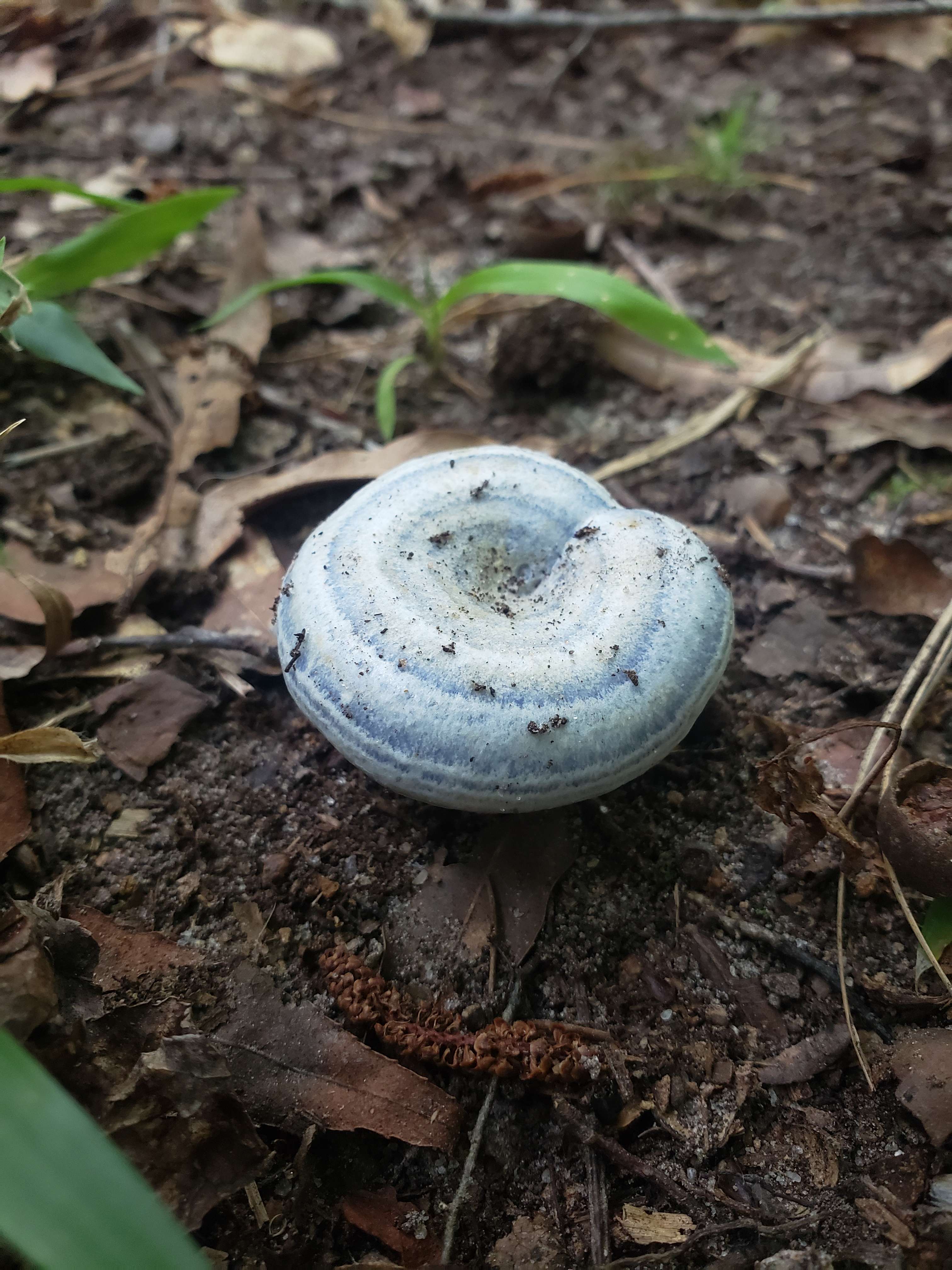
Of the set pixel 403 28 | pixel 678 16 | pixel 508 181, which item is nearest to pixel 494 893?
pixel 508 181

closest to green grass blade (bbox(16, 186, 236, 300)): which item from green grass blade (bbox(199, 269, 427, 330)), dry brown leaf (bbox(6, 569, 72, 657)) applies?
green grass blade (bbox(199, 269, 427, 330))

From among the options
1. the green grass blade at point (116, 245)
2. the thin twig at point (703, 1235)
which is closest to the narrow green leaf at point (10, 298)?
the green grass blade at point (116, 245)

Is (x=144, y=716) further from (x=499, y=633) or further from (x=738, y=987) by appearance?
(x=738, y=987)

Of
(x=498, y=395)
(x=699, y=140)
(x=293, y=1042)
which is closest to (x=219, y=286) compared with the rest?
(x=498, y=395)

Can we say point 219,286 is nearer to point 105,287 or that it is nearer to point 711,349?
point 105,287

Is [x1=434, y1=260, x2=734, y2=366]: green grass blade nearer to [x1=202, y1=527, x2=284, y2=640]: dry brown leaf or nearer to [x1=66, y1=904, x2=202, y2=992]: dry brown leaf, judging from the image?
[x1=202, y1=527, x2=284, y2=640]: dry brown leaf

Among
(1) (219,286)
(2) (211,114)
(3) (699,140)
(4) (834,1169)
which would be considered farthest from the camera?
(2) (211,114)
